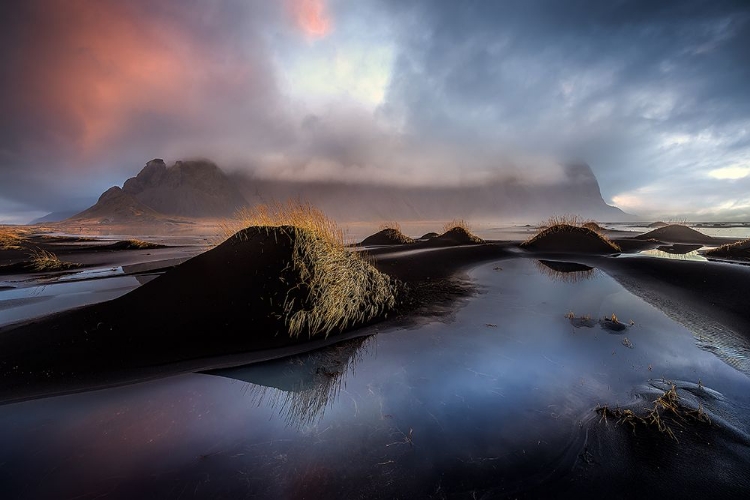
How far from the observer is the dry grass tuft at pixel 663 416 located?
2977 mm

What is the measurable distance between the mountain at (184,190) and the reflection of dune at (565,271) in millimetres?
170015

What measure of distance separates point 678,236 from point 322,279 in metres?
33.1

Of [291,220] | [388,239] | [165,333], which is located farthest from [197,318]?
[388,239]

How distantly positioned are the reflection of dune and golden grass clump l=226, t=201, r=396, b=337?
685 cm

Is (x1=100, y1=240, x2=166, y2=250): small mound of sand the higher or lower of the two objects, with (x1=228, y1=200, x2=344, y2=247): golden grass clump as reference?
lower

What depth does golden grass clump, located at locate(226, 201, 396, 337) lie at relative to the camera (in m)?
5.96

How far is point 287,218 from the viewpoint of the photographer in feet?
26.0

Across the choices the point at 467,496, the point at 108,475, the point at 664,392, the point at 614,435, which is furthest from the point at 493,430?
the point at 108,475

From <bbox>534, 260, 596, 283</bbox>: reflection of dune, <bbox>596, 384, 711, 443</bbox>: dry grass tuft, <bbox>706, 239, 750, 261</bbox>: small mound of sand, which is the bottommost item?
<bbox>596, 384, 711, 443</bbox>: dry grass tuft

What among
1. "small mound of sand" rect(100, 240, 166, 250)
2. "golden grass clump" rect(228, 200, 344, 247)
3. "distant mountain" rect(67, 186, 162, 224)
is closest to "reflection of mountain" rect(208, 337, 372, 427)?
"golden grass clump" rect(228, 200, 344, 247)

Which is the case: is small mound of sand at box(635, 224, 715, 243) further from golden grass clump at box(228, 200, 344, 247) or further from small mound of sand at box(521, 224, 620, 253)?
golden grass clump at box(228, 200, 344, 247)

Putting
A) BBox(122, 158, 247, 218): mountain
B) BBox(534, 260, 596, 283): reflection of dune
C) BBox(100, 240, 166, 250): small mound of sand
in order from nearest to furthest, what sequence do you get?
BBox(534, 260, 596, 283): reflection of dune
BBox(100, 240, 166, 250): small mound of sand
BBox(122, 158, 247, 218): mountain

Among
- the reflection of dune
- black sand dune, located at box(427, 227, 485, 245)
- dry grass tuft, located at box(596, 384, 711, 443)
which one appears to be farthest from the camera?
black sand dune, located at box(427, 227, 485, 245)

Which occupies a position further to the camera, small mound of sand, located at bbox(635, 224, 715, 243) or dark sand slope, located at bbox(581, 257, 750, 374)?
small mound of sand, located at bbox(635, 224, 715, 243)
